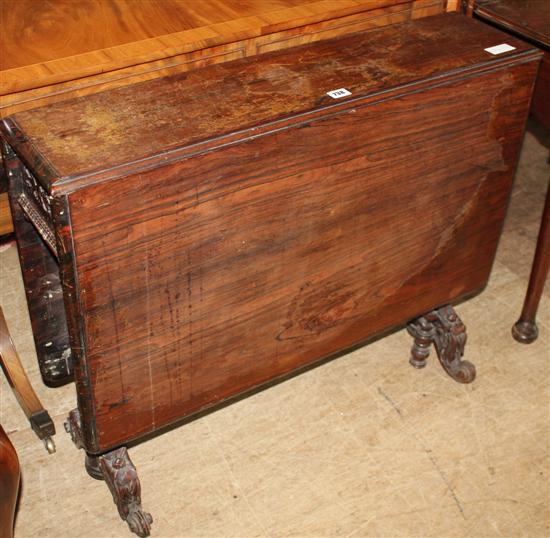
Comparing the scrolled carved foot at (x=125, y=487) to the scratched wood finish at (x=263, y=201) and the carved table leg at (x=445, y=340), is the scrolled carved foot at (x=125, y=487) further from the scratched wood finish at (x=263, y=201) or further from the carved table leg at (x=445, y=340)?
the carved table leg at (x=445, y=340)

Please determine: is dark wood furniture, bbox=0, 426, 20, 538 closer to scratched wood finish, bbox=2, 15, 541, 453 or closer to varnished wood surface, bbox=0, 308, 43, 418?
scratched wood finish, bbox=2, 15, 541, 453

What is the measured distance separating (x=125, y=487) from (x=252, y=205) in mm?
692

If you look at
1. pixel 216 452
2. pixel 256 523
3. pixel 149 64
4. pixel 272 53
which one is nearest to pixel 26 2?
pixel 149 64

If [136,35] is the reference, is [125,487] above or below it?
below

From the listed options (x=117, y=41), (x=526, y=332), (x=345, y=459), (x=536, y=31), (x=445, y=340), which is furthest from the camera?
(x=526, y=332)

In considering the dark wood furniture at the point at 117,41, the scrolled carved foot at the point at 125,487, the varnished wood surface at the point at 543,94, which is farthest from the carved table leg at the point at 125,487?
the varnished wood surface at the point at 543,94

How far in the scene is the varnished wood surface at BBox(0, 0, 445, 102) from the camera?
70.1 inches

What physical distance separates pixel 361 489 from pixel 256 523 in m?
0.26

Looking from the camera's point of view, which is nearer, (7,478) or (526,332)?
(7,478)

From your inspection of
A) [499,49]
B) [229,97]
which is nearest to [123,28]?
[229,97]

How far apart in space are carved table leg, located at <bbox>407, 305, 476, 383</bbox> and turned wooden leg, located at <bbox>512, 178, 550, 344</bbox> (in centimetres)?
23

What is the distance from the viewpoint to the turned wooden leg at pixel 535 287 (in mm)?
2277

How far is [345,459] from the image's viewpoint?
216 cm

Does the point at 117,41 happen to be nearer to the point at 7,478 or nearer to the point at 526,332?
the point at 7,478
